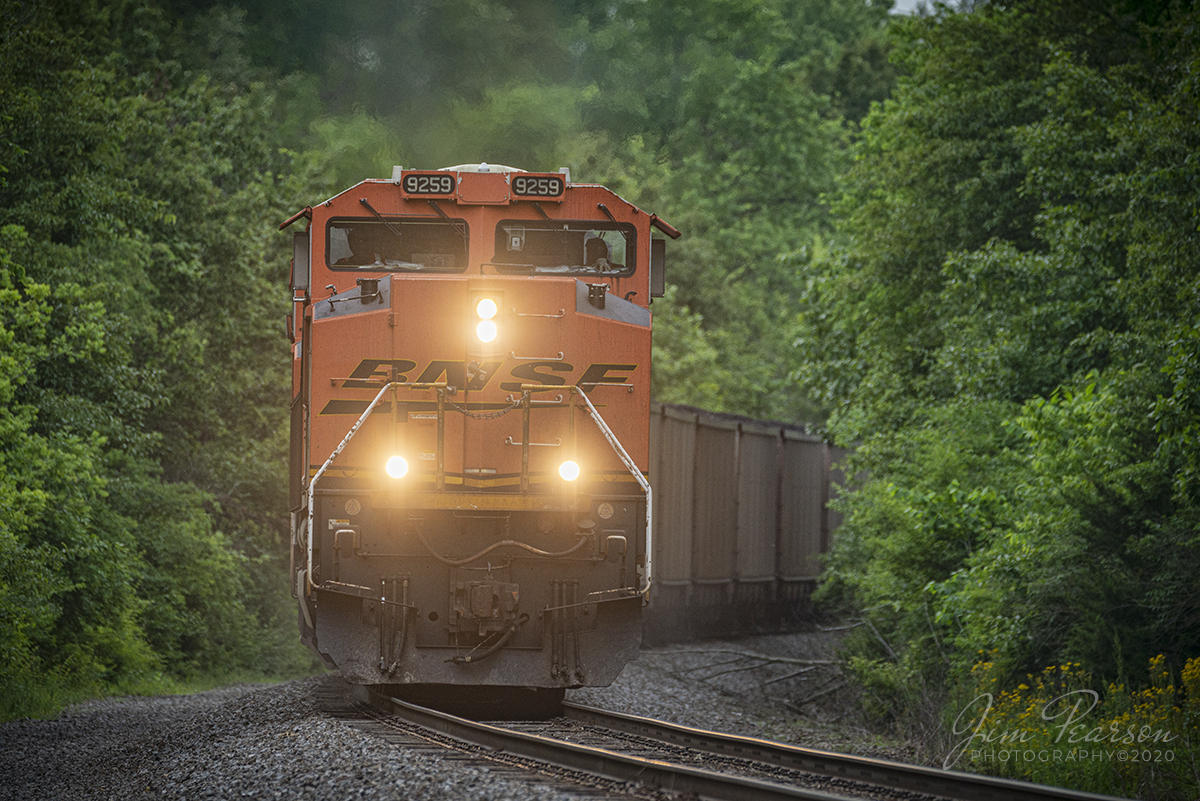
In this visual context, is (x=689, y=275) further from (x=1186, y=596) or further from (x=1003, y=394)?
(x=1186, y=596)

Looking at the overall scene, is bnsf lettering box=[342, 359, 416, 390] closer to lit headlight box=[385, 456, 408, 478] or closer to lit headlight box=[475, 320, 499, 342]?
lit headlight box=[475, 320, 499, 342]

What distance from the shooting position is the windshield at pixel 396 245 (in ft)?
31.9

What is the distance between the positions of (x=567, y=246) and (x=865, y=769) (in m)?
4.65

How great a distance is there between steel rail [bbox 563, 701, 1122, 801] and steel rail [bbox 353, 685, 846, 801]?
724 mm

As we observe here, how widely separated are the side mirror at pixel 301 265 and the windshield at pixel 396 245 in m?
0.20

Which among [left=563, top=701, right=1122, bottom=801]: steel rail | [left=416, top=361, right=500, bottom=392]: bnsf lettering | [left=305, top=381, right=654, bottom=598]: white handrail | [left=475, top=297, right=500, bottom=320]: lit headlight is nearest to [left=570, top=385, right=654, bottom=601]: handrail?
[left=305, top=381, right=654, bottom=598]: white handrail

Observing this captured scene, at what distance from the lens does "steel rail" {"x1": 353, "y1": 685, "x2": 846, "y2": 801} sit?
5953 millimetres

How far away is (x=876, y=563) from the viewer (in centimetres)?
1498

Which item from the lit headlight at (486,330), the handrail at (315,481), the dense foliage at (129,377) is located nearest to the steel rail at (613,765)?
the handrail at (315,481)

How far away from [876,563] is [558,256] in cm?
710

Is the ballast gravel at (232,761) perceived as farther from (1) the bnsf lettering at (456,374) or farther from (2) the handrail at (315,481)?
(1) the bnsf lettering at (456,374)

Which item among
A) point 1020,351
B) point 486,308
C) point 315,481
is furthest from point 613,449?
point 1020,351

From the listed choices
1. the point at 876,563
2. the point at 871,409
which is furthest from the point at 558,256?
the point at 871,409

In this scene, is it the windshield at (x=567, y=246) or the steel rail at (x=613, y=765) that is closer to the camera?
the steel rail at (x=613, y=765)
